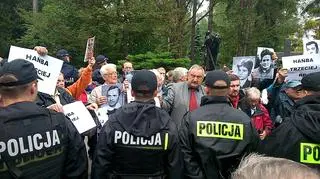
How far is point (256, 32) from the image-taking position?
3069 centimetres

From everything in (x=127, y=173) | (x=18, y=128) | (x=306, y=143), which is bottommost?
(x=127, y=173)

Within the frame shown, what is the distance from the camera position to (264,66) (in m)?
8.15

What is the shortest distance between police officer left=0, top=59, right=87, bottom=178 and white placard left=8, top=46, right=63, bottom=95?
1275 millimetres

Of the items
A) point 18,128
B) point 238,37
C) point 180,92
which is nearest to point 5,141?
point 18,128

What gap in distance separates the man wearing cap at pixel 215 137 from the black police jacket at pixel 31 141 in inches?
48.0

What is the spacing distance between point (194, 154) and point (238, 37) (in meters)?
26.7

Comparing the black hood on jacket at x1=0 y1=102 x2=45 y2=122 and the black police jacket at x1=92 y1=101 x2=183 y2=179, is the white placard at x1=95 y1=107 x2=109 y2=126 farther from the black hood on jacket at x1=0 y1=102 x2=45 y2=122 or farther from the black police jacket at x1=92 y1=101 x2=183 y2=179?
the black hood on jacket at x1=0 y1=102 x2=45 y2=122

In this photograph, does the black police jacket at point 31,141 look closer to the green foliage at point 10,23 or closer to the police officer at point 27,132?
the police officer at point 27,132

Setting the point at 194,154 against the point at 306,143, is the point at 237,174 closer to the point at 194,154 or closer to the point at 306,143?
the point at 306,143

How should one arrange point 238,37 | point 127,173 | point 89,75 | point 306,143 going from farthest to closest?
point 238,37 → point 89,75 → point 127,173 → point 306,143

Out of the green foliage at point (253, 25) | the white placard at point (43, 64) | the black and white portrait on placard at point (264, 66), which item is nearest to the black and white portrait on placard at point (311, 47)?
the black and white portrait on placard at point (264, 66)

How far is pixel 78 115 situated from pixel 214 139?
1449mm

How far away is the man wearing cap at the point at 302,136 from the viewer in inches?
137

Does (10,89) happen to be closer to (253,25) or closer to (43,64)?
(43,64)
